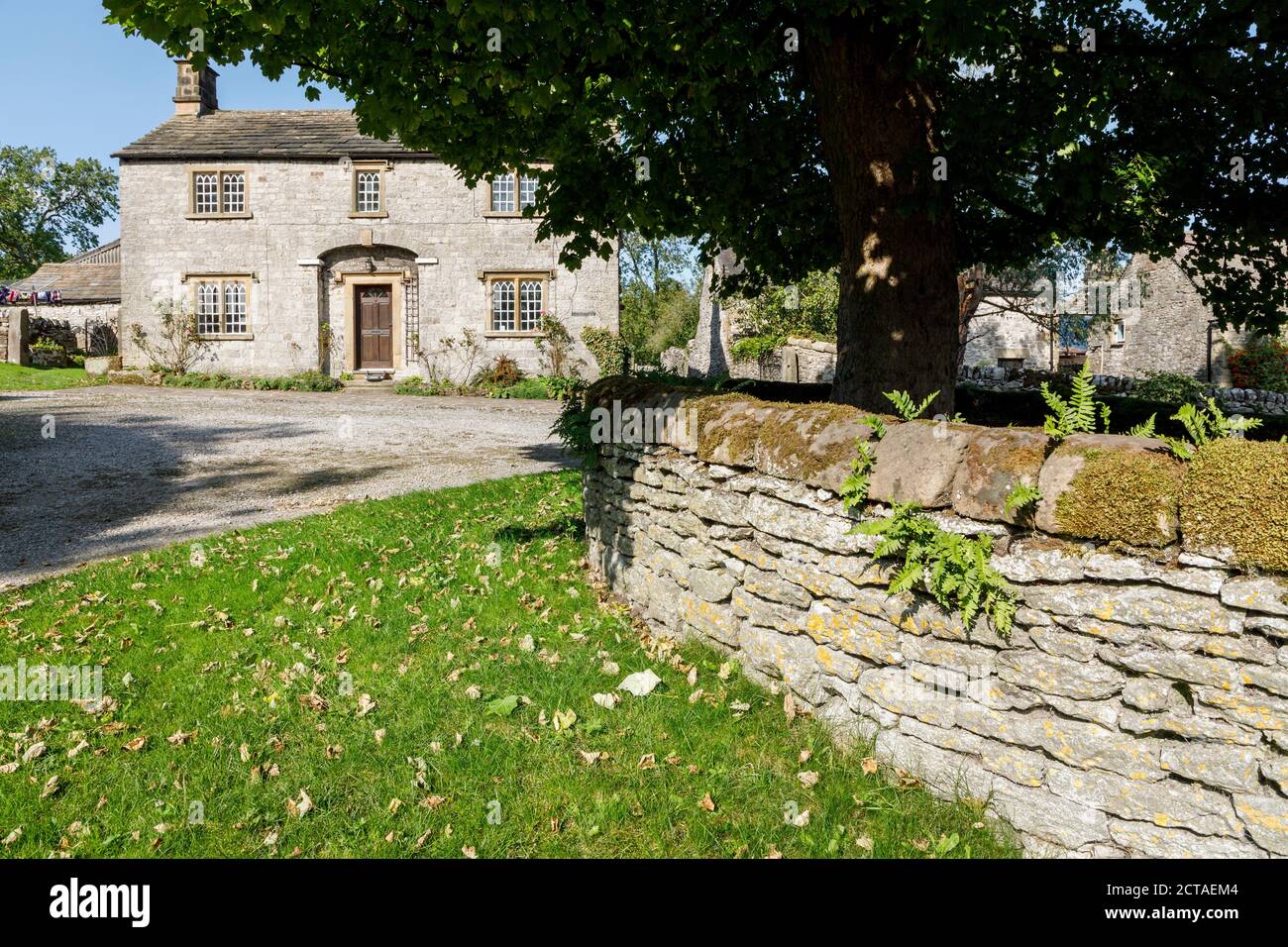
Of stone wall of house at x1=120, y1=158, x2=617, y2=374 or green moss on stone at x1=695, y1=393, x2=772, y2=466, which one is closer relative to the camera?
green moss on stone at x1=695, y1=393, x2=772, y2=466

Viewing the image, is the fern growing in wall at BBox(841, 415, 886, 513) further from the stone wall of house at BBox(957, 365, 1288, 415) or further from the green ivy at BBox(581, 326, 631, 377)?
the green ivy at BBox(581, 326, 631, 377)

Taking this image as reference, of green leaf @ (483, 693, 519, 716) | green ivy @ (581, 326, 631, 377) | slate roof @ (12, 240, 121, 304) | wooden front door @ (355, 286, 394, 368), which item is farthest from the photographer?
slate roof @ (12, 240, 121, 304)

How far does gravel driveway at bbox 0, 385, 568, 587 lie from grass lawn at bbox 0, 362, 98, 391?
1.59 meters

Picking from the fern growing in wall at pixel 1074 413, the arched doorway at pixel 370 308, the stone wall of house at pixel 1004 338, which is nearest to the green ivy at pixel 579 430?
the fern growing in wall at pixel 1074 413

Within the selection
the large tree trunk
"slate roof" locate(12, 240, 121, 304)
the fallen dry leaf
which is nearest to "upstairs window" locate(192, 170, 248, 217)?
"slate roof" locate(12, 240, 121, 304)

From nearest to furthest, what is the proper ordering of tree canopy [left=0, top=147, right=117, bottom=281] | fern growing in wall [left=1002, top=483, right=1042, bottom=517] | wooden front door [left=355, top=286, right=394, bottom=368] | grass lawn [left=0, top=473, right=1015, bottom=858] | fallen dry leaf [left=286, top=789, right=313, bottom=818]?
fern growing in wall [left=1002, top=483, right=1042, bottom=517] → grass lawn [left=0, top=473, right=1015, bottom=858] → fallen dry leaf [left=286, top=789, right=313, bottom=818] → wooden front door [left=355, top=286, right=394, bottom=368] → tree canopy [left=0, top=147, right=117, bottom=281]

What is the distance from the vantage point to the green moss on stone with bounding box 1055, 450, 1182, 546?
9.95ft

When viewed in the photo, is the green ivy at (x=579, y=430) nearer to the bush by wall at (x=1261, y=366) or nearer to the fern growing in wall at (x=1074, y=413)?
the fern growing in wall at (x=1074, y=413)

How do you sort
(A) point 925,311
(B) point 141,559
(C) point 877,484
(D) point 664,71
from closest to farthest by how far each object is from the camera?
1. (C) point 877,484
2. (A) point 925,311
3. (D) point 664,71
4. (B) point 141,559

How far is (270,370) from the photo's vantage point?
24.2 metres

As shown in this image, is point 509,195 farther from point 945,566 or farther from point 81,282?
point 81,282

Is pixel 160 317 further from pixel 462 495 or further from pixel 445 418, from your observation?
pixel 462 495

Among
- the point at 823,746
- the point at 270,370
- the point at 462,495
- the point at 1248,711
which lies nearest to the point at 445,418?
the point at 462,495

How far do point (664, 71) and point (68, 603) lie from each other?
6.55m
